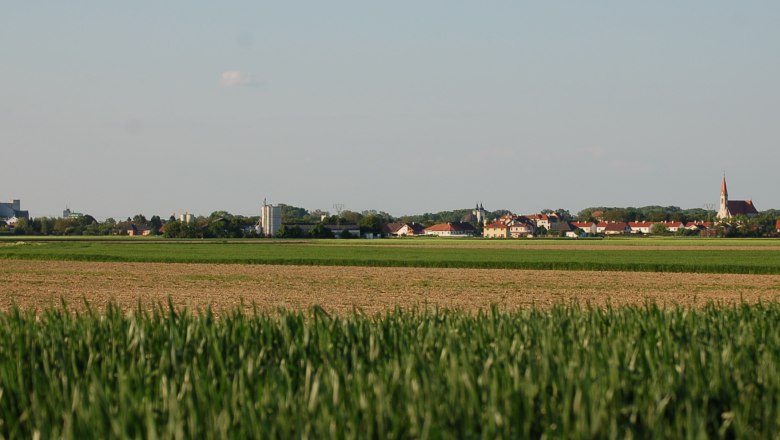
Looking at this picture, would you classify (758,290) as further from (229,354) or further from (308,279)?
(229,354)

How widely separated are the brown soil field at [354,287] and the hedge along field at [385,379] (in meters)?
13.5

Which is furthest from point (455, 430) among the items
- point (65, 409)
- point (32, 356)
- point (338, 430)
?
point (32, 356)

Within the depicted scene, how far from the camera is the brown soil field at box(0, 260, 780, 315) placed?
28.5 metres

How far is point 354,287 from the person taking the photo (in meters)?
36.1

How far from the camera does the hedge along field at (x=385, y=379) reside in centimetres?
605

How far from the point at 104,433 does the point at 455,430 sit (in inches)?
89.6

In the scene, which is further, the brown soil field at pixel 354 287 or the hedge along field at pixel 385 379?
the brown soil field at pixel 354 287

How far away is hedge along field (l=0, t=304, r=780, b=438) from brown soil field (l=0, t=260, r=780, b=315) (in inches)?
530

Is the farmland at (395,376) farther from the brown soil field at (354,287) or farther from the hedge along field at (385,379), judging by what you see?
the brown soil field at (354,287)

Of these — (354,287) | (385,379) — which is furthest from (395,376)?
(354,287)

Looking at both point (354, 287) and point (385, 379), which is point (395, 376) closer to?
point (385, 379)

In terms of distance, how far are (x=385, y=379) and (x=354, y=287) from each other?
28.9 meters

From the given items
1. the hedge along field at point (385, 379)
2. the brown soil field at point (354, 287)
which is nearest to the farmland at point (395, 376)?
the hedge along field at point (385, 379)

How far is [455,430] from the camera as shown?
5.88 meters
